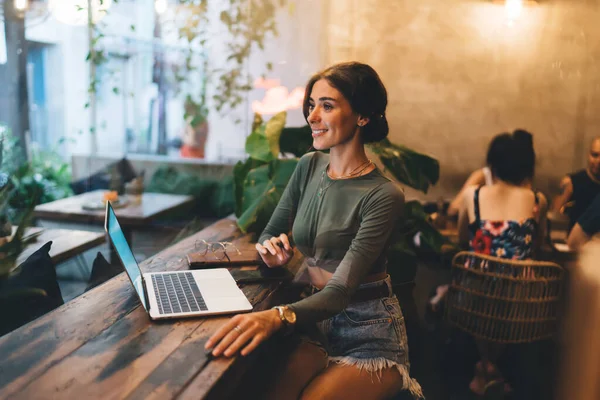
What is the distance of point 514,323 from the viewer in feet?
7.95

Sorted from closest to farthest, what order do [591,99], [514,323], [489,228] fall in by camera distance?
[514,323] < [489,228] < [591,99]

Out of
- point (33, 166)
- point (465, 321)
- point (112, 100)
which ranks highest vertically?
point (112, 100)

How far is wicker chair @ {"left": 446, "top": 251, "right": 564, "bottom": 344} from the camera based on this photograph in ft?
7.82

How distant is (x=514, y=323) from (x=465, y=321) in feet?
0.71

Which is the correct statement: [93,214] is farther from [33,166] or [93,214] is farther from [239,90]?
[239,90]

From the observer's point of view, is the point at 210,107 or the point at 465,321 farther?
the point at 210,107

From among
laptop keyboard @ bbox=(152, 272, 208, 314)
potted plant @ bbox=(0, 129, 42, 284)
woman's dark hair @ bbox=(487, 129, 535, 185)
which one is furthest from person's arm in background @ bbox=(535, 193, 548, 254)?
potted plant @ bbox=(0, 129, 42, 284)

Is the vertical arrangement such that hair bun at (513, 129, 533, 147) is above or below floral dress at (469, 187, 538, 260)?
above

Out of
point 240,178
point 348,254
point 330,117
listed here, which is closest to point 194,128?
point 240,178

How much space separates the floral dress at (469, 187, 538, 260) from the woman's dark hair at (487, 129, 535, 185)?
0.15 metres

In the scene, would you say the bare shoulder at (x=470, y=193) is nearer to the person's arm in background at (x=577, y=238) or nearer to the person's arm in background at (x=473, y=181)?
the person's arm in background at (x=577, y=238)

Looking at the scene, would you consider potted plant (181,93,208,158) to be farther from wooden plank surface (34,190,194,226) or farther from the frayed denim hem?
the frayed denim hem

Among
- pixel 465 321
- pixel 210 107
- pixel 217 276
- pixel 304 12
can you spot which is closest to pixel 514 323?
pixel 465 321

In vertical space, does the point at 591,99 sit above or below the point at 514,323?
above
